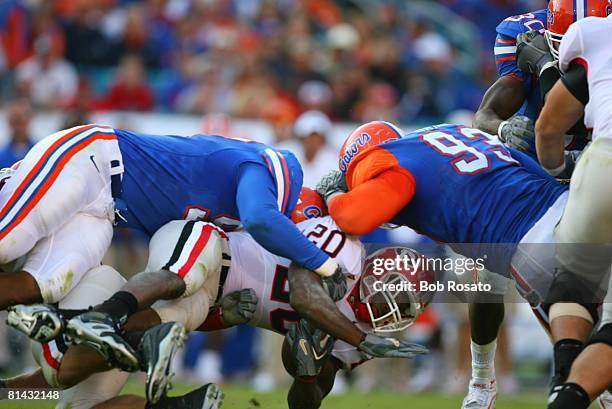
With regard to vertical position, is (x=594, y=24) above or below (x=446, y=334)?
above

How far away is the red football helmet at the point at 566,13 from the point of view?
5.18m

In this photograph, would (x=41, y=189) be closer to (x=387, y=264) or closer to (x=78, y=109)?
(x=387, y=264)

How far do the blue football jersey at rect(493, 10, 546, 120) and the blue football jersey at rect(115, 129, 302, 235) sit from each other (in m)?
1.48

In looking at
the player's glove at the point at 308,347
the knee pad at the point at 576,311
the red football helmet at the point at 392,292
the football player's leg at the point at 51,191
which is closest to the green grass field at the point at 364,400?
the player's glove at the point at 308,347

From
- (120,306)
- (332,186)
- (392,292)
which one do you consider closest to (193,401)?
(120,306)

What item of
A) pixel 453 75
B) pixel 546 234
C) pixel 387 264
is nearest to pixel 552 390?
pixel 546 234

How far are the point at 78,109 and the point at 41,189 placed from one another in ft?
14.7

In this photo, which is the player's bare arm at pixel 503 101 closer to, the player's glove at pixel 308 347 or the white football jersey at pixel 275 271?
the white football jersey at pixel 275 271

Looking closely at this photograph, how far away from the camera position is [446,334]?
959 centimetres

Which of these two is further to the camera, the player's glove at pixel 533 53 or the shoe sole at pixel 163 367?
the player's glove at pixel 533 53

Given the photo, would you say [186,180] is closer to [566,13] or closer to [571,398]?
[566,13]

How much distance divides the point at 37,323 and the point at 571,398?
2.18 meters

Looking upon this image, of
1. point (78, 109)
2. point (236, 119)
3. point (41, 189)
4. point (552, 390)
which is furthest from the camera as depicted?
point (236, 119)

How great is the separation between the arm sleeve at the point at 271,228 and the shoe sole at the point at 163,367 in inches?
24.0
